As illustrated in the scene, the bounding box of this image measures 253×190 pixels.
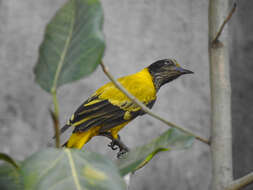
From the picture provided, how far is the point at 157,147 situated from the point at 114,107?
788 millimetres

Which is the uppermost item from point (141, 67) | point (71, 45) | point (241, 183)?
point (71, 45)

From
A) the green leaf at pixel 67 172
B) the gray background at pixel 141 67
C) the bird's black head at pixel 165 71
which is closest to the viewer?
the green leaf at pixel 67 172

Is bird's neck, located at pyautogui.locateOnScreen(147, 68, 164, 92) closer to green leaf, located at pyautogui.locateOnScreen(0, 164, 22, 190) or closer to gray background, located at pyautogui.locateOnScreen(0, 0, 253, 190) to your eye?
green leaf, located at pyautogui.locateOnScreen(0, 164, 22, 190)

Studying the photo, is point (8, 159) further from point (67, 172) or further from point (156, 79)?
point (156, 79)

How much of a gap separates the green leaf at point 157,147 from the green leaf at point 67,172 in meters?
0.05

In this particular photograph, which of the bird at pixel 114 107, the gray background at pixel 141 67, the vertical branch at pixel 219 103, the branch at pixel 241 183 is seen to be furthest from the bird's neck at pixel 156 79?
the gray background at pixel 141 67

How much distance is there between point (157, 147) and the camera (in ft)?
1.60

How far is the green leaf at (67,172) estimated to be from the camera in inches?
15.2

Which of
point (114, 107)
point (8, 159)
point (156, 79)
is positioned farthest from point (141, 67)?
point (8, 159)

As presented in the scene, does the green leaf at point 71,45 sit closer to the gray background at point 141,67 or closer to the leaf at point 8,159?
the leaf at point 8,159

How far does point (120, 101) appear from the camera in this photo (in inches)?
51.1

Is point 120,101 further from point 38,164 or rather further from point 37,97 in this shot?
point 37,97

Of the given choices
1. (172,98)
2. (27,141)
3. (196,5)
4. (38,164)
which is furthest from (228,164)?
(196,5)

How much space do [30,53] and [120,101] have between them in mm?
1347
